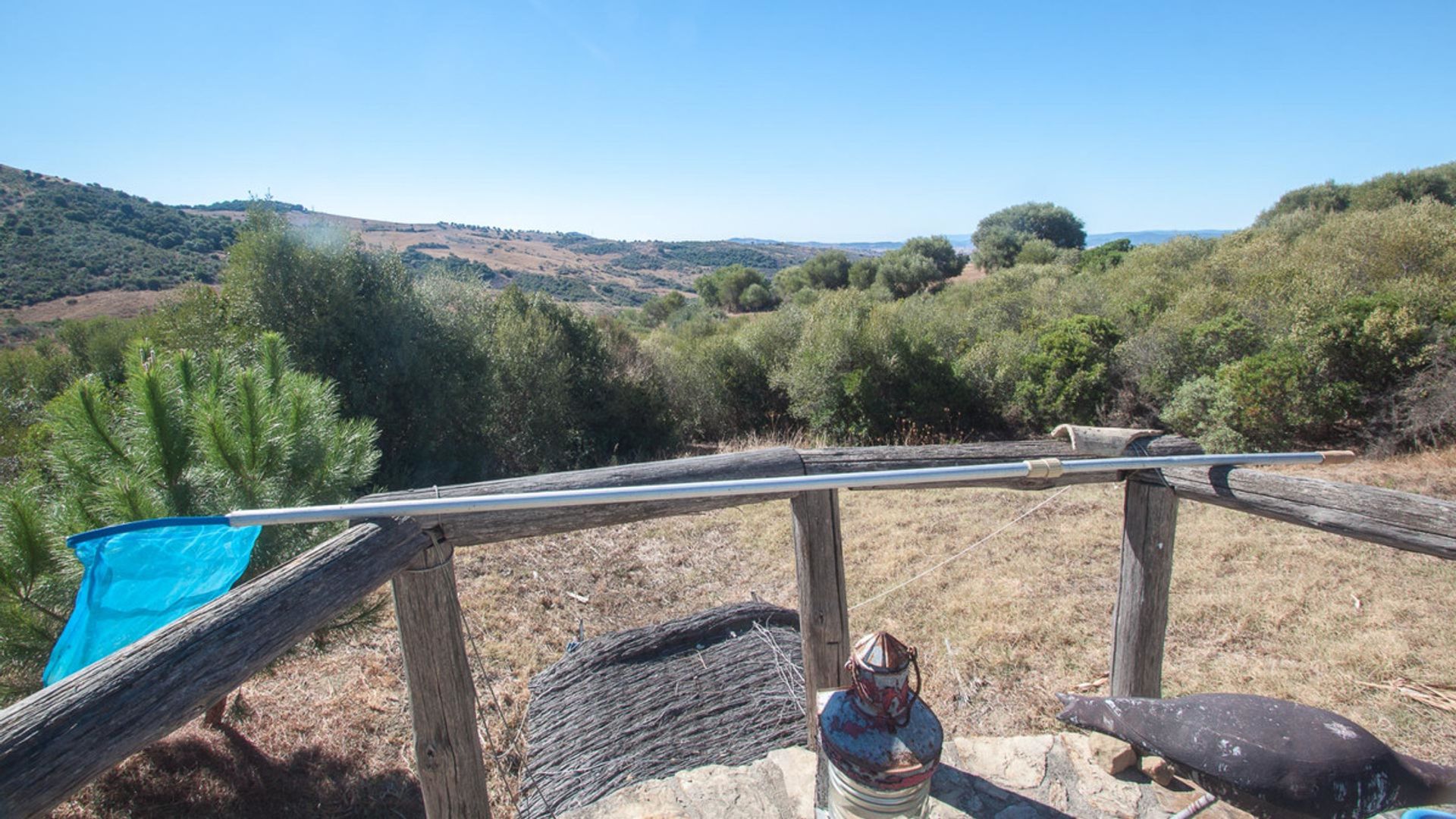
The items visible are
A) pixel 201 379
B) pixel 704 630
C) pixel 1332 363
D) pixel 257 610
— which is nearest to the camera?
pixel 257 610

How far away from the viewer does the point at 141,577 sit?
1650 millimetres

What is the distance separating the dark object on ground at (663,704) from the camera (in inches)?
125

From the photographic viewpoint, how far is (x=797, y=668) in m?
3.93

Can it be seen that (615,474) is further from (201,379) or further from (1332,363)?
(1332,363)

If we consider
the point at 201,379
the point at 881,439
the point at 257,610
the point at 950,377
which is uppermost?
the point at 201,379

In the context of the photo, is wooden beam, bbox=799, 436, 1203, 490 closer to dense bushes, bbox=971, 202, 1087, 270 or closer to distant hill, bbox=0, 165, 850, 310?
distant hill, bbox=0, 165, 850, 310

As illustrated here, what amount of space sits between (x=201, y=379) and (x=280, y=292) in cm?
775

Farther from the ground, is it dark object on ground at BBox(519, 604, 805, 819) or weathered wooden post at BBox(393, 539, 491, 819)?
weathered wooden post at BBox(393, 539, 491, 819)

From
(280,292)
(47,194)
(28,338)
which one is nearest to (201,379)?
(280,292)

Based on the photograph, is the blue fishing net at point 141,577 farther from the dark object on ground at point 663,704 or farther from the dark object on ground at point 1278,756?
the dark object on ground at point 1278,756

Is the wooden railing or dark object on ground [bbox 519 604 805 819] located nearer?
the wooden railing

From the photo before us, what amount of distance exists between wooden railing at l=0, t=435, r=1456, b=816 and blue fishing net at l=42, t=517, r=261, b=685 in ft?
0.81

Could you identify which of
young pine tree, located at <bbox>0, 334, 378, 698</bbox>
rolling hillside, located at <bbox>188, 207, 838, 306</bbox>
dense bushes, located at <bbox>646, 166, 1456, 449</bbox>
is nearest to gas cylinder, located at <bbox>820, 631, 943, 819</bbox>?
young pine tree, located at <bbox>0, 334, 378, 698</bbox>

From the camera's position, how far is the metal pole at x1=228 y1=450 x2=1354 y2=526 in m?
1.74
